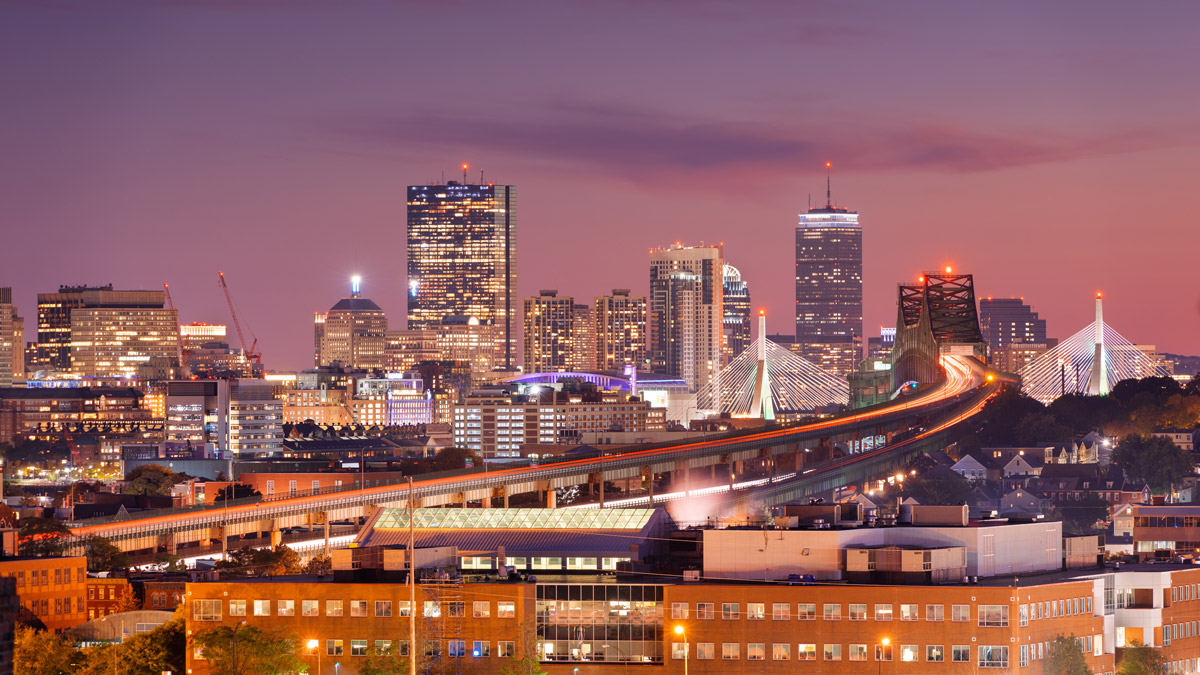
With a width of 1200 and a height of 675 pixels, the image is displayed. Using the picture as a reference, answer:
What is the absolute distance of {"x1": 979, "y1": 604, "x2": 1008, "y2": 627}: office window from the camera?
8181 cm

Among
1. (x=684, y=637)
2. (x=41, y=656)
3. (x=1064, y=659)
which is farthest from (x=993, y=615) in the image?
(x=41, y=656)

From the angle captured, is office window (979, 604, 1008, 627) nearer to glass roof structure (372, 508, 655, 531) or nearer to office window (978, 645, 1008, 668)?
office window (978, 645, 1008, 668)

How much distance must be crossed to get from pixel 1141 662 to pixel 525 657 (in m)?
24.4

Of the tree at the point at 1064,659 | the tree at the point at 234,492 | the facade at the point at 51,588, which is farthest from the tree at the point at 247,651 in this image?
the tree at the point at 234,492

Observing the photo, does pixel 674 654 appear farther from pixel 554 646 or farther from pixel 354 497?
pixel 354 497

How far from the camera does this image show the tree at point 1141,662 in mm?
87375

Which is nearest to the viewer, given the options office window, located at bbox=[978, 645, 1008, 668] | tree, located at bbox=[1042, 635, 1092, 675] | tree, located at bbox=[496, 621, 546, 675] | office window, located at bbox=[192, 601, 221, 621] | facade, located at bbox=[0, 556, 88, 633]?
tree, located at bbox=[496, 621, 546, 675]

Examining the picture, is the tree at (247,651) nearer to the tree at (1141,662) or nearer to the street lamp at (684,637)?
the street lamp at (684,637)

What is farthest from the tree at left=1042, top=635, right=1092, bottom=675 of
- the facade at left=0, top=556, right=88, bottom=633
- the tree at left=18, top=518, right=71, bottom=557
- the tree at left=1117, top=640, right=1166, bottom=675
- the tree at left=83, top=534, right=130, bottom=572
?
the tree at left=83, top=534, right=130, bottom=572

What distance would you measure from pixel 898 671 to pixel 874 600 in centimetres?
265

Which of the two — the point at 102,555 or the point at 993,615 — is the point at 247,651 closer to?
the point at 993,615

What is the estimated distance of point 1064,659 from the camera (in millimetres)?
82500

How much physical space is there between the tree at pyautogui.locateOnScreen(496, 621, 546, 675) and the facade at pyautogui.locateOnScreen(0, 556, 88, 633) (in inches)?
1311

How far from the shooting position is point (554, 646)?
84.1 meters
